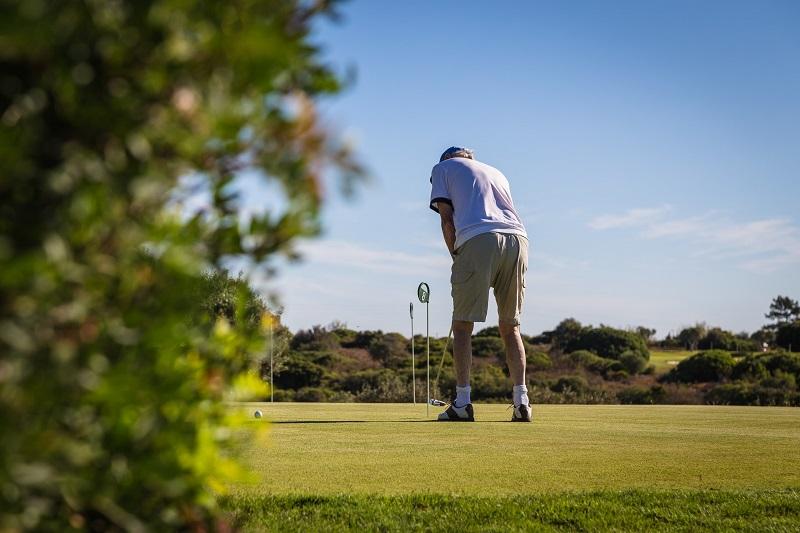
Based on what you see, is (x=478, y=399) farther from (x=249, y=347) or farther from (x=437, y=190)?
(x=249, y=347)

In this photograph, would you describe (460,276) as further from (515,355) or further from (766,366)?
(766,366)

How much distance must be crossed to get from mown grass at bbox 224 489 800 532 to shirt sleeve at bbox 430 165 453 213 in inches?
155

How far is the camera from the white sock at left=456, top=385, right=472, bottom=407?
7.09 metres

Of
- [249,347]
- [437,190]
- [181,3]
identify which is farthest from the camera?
[437,190]

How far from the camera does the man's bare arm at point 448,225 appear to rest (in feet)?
23.9

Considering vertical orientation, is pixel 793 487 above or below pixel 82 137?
below

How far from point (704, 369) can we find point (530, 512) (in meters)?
18.9

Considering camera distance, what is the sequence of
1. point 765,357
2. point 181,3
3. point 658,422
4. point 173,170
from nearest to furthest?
A: point 181,3, point 173,170, point 658,422, point 765,357

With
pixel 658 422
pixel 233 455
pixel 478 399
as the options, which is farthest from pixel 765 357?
pixel 233 455

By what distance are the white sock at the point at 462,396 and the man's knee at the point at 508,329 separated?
1.88 feet

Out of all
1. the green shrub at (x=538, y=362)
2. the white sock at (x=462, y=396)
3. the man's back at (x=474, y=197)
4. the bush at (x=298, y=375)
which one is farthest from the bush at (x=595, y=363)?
the man's back at (x=474, y=197)

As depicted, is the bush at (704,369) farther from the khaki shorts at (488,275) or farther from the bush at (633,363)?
the khaki shorts at (488,275)

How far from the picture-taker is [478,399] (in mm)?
15680

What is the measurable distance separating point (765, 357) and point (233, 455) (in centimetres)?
2074
